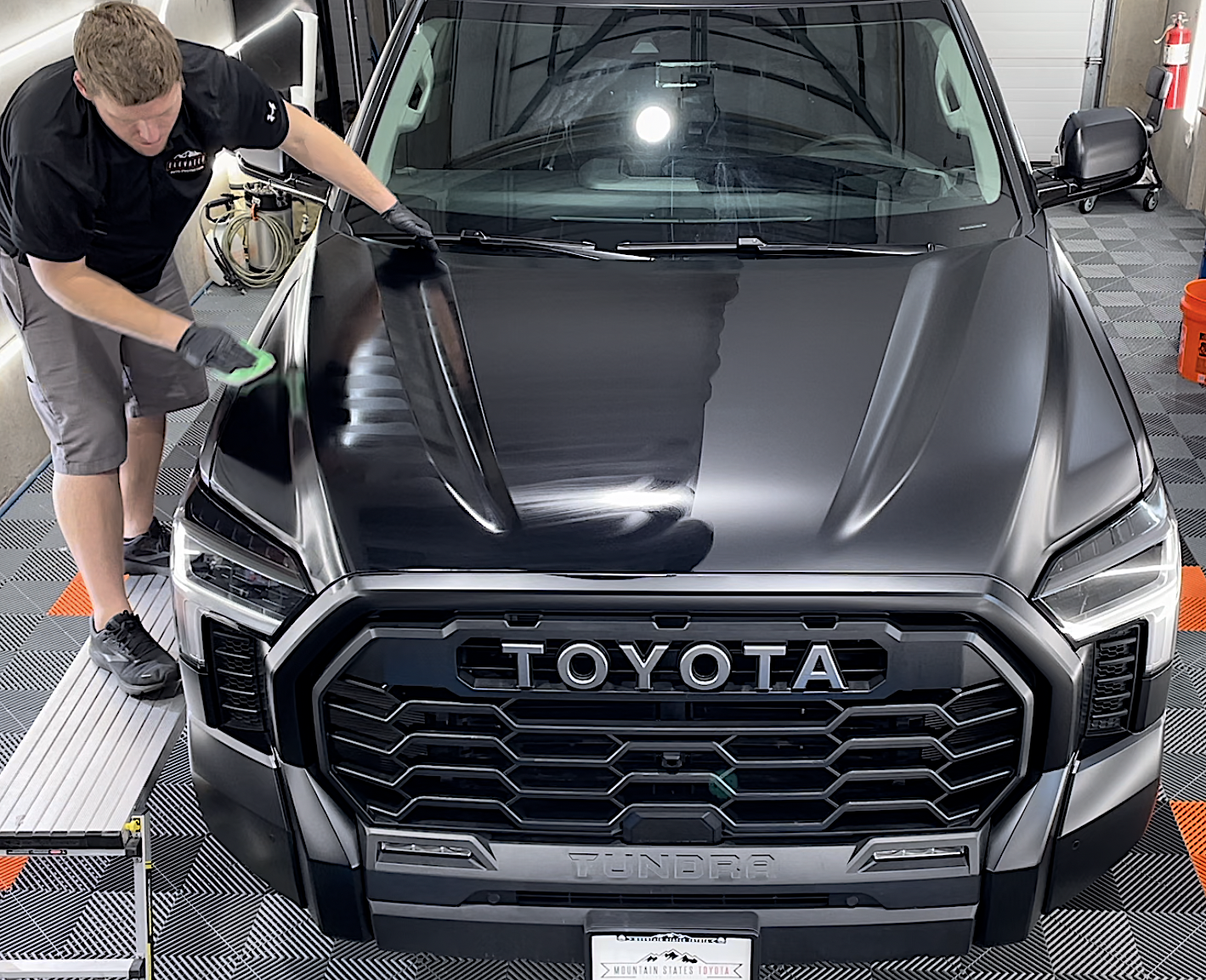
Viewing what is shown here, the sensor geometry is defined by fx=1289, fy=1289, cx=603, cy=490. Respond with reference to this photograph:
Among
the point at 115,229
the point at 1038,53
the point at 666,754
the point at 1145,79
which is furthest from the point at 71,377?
the point at 1145,79

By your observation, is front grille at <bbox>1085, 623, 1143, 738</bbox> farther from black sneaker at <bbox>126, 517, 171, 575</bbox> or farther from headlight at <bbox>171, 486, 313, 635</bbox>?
black sneaker at <bbox>126, 517, 171, 575</bbox>

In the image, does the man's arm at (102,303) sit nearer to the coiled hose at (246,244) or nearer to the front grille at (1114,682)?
the front grille at (1114,682)

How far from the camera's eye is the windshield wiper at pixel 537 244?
276 centimetres

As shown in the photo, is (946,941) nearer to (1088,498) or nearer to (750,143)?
(1088,498)

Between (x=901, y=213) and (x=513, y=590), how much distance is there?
4.81 feet

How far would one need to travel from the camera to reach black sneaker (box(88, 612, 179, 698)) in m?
2.97

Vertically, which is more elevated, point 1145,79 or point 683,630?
point 683,630

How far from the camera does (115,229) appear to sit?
9.99ft

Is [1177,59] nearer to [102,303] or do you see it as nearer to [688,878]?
[102,303]

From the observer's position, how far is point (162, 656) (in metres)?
3.03

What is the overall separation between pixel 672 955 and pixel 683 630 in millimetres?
554

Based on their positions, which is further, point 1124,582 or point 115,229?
point 115,229

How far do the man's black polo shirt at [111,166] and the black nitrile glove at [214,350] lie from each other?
319 millimetres

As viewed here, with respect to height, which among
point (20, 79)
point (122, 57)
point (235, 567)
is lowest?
point (235, 567)
